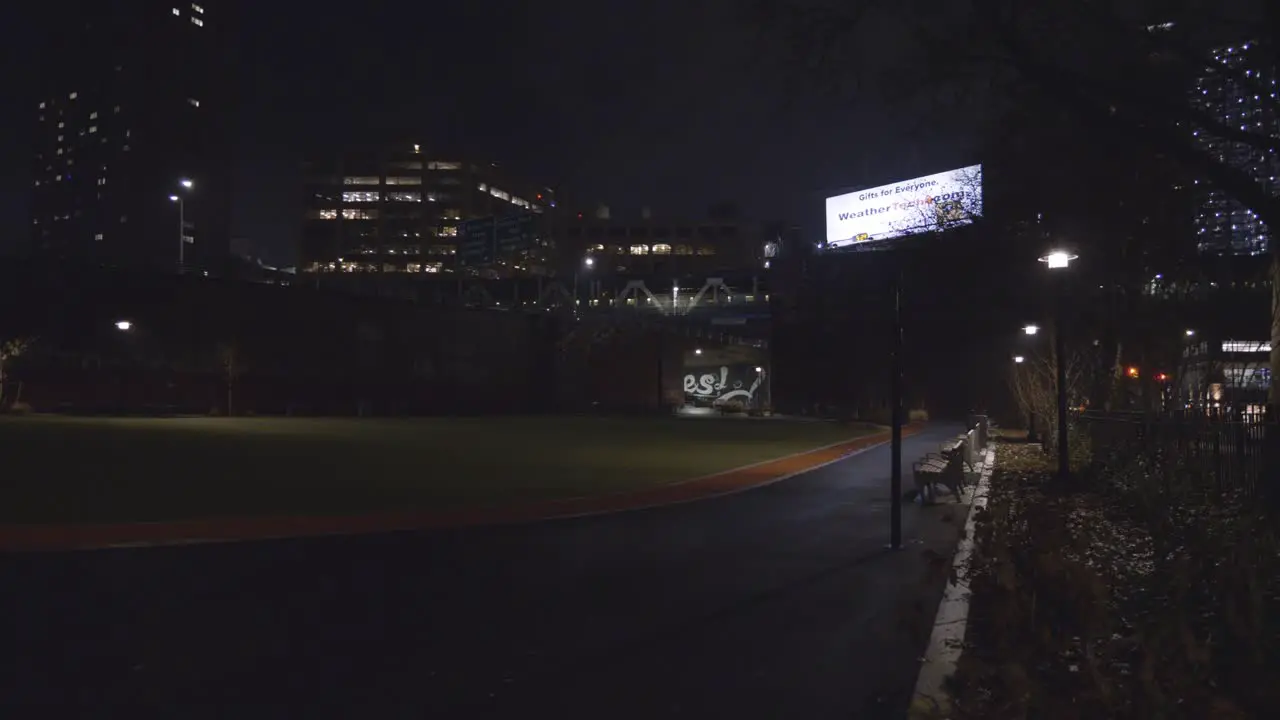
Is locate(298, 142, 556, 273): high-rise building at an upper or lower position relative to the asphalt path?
upper

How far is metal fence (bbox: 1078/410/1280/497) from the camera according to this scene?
12.7 m

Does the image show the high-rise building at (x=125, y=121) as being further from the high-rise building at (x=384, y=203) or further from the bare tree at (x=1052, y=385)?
the bare tree at (x=1052, y=385)

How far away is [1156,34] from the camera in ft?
29.8

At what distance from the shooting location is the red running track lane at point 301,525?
Answer: 13.7 metres

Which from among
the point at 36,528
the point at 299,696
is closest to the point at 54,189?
the point at 36,528

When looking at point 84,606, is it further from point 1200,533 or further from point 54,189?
point 54,189

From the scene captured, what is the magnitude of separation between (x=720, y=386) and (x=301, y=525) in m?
76.4

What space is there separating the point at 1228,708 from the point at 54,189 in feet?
559

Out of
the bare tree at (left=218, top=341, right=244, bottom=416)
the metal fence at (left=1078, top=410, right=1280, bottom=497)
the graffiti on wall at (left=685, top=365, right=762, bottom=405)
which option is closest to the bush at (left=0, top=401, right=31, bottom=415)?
the bare tree at (left=218, top=341, right=244, bottom=416)

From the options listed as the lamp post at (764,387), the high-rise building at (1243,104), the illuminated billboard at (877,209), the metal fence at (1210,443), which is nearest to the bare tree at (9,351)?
the illuminated billboard at (877,209)

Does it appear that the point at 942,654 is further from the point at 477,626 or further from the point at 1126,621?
the point at 477,626

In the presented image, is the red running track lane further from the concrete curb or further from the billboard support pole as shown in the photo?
the concrete curb

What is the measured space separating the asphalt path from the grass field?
484cm

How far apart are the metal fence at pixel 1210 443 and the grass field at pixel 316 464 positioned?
31.1 ft
